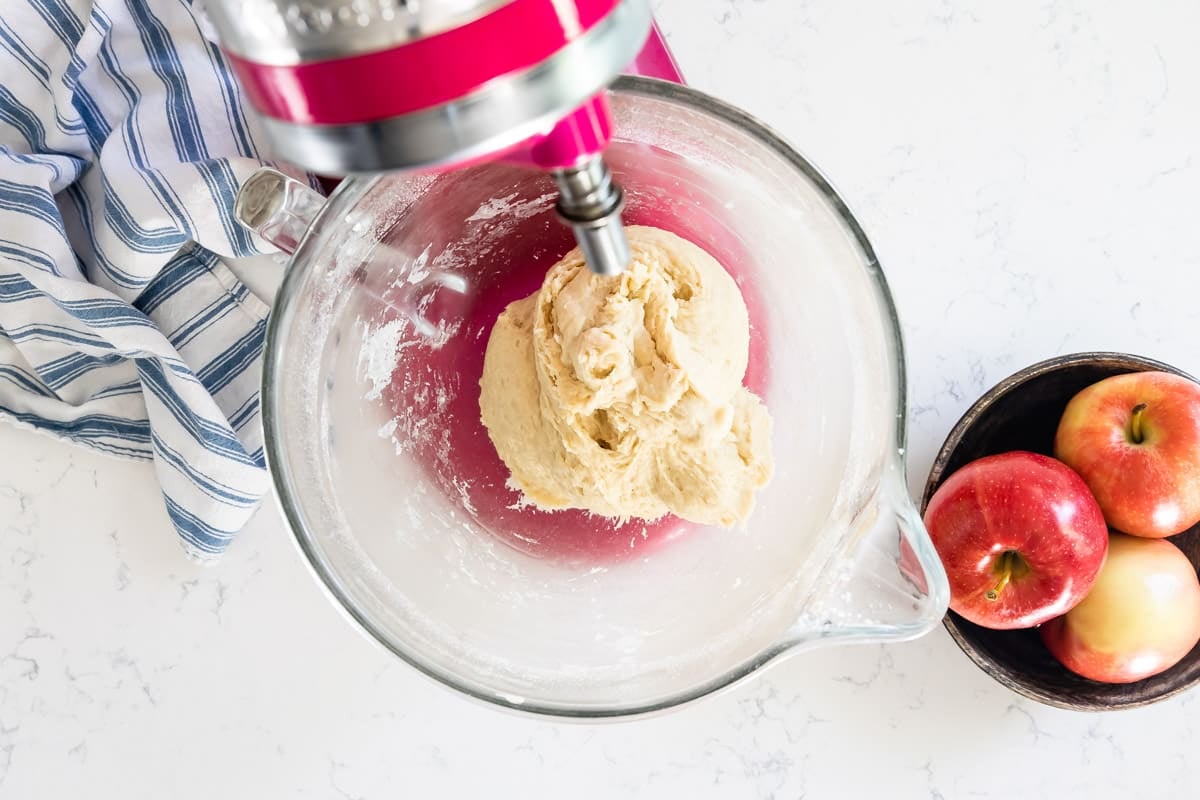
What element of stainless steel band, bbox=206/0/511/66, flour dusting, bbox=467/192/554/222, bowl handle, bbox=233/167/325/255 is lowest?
flour dusting, bbox=467/192/554/222

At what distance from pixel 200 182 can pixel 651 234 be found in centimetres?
53

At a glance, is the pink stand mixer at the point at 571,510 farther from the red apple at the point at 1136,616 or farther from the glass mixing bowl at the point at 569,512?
the red apple at the point at 1136,616

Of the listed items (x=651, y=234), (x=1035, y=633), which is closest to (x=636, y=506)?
(x=651, y=234)

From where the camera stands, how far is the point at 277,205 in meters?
0.95

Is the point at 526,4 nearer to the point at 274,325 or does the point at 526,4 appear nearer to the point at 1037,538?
the point at 274,325

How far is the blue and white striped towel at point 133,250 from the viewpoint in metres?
1.16

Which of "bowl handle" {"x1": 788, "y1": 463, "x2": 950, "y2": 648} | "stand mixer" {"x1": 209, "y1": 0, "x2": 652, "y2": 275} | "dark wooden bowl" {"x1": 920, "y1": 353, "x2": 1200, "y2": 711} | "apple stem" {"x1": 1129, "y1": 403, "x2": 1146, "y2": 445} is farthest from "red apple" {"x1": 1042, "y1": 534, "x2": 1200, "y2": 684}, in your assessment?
"stand mixer" {"x1": 209, "y1": 0, "x2": 652, "y2": 275}

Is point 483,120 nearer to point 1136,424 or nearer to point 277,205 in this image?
point 277,205

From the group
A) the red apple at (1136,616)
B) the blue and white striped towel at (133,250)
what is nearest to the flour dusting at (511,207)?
the blue and white striped towel at (133,250)

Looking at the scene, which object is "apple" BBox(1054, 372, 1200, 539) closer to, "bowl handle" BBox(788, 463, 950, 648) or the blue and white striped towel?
"bowl handle" BBox(788, 463, 950, 648)

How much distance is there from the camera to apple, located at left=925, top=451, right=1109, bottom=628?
3.59ft

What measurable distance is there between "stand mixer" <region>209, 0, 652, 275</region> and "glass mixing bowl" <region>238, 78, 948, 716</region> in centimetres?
34

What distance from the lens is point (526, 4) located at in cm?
54

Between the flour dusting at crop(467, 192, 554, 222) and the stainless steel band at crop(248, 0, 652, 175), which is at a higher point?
the stainless steel band at crop(248, 0, 652, 175)
